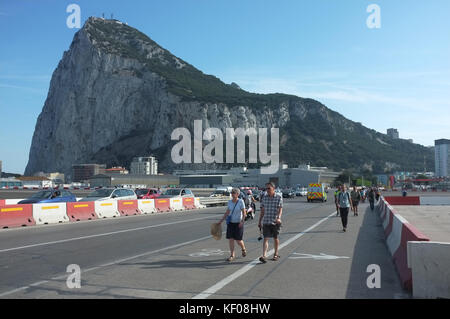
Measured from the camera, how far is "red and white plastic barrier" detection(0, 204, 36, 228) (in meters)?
16.5

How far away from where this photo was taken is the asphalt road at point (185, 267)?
6.59 metres

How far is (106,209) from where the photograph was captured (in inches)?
883

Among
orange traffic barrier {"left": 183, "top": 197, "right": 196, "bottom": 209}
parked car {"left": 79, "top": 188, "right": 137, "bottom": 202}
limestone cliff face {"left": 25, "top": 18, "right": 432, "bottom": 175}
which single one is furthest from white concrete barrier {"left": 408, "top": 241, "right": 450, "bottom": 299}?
limestone cliff face {"left": 25, "top": 18, "right": 432, "bottom": 175}

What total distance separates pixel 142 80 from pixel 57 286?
180758mm

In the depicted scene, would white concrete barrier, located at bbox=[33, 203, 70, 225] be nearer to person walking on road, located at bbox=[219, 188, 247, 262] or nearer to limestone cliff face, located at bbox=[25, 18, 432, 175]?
person walking on road, located at bbox=[219, 188, 247, 262]

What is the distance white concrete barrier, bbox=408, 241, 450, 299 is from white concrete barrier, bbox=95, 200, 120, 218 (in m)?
17.9

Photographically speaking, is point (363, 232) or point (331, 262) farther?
point (363, 232)

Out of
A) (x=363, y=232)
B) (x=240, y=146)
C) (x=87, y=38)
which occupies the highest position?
(x=87, y=38)

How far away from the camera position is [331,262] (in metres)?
9.17
